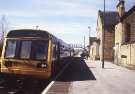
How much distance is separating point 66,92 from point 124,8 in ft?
115

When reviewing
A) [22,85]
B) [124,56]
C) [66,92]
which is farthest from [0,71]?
[124,56]

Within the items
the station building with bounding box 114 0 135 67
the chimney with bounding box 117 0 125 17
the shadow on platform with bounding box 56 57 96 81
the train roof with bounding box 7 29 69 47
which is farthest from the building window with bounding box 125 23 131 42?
the train roof with bounding box 7 29 69 47

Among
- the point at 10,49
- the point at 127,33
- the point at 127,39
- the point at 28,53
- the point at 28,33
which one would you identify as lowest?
the point at 28,53

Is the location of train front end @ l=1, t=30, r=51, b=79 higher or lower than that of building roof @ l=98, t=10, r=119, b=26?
lower

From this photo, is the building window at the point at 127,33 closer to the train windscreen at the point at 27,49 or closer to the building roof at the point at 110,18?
the building roof at the point at 110,18

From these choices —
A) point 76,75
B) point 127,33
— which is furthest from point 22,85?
point 127,33

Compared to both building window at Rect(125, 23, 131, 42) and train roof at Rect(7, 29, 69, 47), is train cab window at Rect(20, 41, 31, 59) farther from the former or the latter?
building window at Rect(125, 23, 131, 42)

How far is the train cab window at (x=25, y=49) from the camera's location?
18.7 m

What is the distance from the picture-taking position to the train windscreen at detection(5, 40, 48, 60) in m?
18.7

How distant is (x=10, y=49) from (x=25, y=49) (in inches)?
31.2

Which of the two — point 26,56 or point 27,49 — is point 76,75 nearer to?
point 27,49

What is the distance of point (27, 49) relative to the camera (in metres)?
18.9

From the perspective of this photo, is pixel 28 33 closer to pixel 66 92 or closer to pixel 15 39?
pixel 15 39

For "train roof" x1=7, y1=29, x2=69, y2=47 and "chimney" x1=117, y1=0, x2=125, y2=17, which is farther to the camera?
"chimney" x1=117, y1=0, x2=125, y2=17
